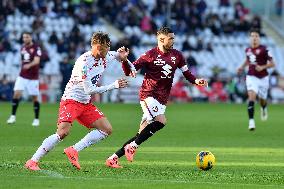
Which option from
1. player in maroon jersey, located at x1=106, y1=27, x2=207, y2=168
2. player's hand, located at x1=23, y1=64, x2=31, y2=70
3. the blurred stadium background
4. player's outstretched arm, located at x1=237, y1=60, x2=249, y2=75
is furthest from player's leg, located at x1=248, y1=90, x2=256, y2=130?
the blurred stadium background

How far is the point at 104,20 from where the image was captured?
47500 millimetres

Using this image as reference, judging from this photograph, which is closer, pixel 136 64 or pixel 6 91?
pixel 136 64

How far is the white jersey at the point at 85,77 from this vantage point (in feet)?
46.4

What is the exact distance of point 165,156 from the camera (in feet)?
56.1

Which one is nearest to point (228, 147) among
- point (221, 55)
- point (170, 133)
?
point (170, 133)

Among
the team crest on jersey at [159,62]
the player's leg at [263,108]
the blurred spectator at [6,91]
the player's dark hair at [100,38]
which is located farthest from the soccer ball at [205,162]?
the blurred spectator at [6,91]

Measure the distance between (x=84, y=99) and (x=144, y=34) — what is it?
32.7 metres

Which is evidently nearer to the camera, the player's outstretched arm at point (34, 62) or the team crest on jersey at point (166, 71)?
the team crest on jersey at point (166, 71)

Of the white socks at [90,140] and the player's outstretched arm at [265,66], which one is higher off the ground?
the player's outstretched arm at [265,66]

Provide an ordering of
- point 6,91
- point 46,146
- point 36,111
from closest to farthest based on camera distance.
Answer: point 46,146, point 36,111, point 6,91

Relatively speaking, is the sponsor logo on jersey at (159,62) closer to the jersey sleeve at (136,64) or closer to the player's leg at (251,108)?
the jersey sleeve at (136,64)

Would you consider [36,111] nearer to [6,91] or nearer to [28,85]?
[28,85]

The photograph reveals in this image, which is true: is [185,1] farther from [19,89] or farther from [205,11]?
[19,89]

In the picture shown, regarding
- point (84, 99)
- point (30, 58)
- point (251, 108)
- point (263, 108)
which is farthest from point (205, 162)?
point (263, 108)
